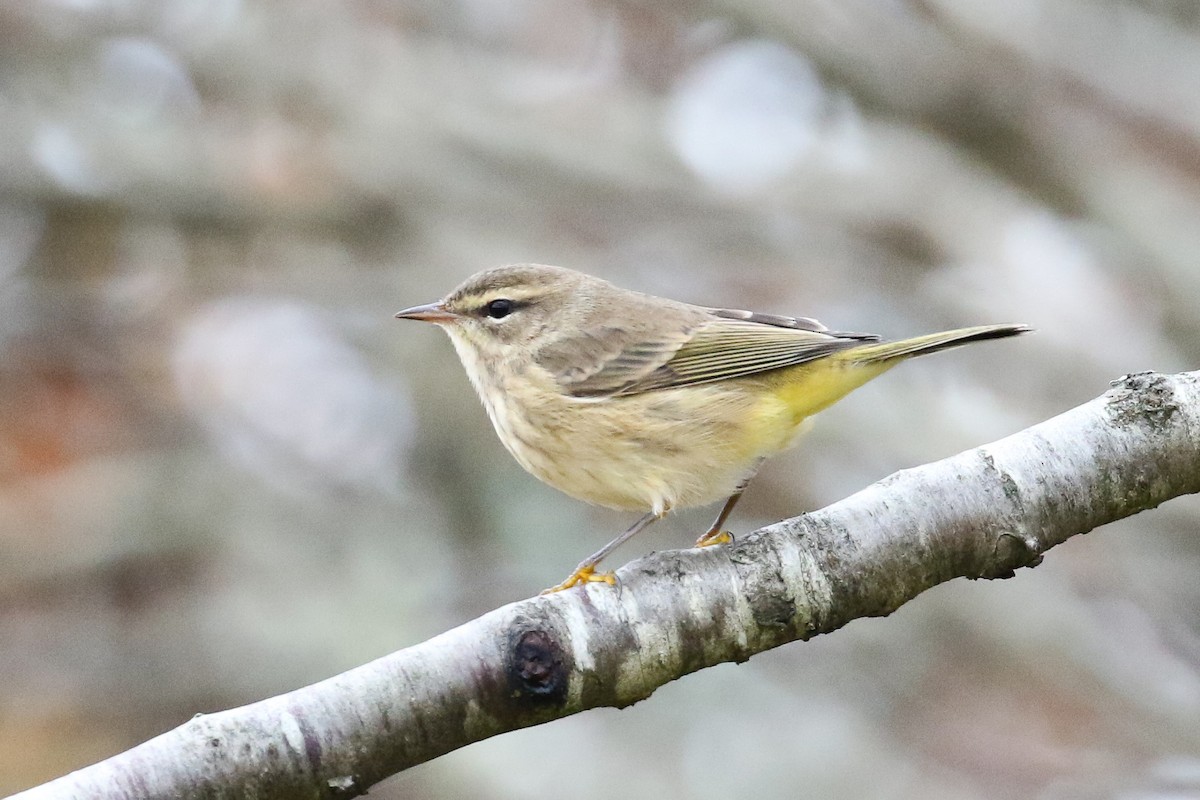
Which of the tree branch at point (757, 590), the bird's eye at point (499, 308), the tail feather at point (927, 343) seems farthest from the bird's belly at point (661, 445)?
the tree branch at point (757, 590)

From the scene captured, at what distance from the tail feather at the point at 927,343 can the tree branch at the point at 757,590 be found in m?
0.52

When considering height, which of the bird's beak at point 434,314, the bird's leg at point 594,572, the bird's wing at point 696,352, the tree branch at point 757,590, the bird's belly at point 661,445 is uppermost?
the bird's beak at point 434,314

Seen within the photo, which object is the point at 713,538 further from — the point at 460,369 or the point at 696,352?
the point at 460,369

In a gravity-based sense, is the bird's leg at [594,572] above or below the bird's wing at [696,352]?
below

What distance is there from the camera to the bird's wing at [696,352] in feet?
15.9

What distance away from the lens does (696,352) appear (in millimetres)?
5203

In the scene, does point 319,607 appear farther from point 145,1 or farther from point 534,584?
point 145,1

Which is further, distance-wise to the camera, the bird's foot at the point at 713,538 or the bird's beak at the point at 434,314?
the bird's beak at the point at 434,314

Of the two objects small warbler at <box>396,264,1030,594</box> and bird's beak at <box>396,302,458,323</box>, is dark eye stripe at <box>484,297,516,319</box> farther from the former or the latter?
bird's beak at <box>396,302,458,323</box>

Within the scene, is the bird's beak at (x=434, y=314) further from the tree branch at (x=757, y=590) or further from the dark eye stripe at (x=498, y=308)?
the tree branch at (x=757, y=590)

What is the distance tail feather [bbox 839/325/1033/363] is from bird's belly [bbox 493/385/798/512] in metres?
0.42

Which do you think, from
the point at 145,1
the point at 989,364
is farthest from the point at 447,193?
the point at 989,364

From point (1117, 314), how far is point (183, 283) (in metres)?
7.97

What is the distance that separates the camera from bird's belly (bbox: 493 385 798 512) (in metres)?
4.70
